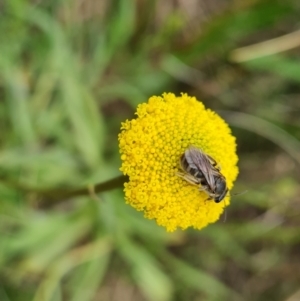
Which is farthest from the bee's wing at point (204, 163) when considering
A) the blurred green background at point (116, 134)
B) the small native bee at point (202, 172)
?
the blurred green background at point (116, 134)

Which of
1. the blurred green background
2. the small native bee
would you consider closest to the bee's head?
the small native bee

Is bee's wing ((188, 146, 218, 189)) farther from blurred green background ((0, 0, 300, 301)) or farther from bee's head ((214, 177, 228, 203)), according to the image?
blurred green background ((0, 0, 300, 301))

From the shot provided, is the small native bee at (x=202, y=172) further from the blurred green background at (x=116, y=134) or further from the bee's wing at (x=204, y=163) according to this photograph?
the blurred green background at (x=116, y=134)

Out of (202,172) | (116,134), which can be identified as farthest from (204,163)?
(116,134)

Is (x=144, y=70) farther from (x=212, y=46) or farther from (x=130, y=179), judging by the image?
(x=130, y=179)

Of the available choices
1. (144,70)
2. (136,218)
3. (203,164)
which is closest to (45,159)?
(136,218)
